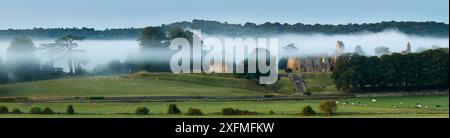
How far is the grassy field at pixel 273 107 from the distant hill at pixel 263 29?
8540mm

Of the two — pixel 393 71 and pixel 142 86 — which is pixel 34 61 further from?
pixel 393 71

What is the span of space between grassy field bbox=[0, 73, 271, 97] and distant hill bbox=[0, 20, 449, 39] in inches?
139

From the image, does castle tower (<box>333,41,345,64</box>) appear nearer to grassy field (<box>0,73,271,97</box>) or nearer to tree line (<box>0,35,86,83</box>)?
grassy field (<box>0,73,271,97</box>)

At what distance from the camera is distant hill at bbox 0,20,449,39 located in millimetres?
59000

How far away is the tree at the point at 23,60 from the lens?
187ft

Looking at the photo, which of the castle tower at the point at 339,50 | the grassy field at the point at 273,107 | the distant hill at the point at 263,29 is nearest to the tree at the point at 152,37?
the distant hill at the point at 263,29

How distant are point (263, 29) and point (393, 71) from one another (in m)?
11.1

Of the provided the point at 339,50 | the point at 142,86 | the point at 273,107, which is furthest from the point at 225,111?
the point at 339,50

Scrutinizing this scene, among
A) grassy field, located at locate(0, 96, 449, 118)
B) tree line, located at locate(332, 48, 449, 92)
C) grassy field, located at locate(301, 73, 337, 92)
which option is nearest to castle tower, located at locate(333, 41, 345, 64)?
tree line, located at locate(332, 48, 449, 92)

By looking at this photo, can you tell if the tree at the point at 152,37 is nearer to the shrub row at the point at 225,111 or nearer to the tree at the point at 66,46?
the tree at the point at 66,46

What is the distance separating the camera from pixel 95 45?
60.6 meters

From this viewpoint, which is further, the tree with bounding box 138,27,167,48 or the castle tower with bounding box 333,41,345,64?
the castle tower with bounding box 333,41,345,64
